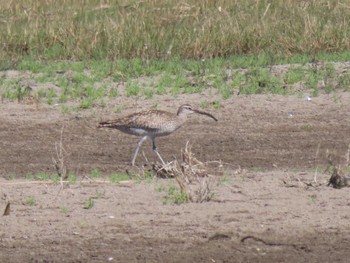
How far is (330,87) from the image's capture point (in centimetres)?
1385

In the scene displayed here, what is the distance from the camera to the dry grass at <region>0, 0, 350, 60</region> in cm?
1536

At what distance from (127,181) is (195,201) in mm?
993

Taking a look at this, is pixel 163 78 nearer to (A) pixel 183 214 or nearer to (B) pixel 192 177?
(B) pixel 192 177

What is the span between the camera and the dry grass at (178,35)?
15359 mm

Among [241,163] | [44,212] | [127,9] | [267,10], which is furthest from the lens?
[127,9]

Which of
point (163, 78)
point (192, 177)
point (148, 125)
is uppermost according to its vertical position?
point (192, 177)

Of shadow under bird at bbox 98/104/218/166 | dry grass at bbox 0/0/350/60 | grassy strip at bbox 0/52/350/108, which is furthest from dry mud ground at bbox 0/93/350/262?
dry grass at bbox 0/0/350/60

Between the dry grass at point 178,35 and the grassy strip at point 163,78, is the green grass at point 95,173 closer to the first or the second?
the grassy strip at point 163,78

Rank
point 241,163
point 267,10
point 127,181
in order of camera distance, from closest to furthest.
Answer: point 127,181
point 241,163
point 267,10

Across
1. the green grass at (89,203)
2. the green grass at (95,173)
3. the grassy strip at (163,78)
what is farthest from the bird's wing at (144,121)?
the green grass at (89,203)

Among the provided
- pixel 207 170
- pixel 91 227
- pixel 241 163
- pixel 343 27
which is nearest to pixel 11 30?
pixel 343 27

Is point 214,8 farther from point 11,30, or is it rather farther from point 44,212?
point 44,212

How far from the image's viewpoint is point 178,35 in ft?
51.7

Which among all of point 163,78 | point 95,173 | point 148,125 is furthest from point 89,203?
point 163,78
